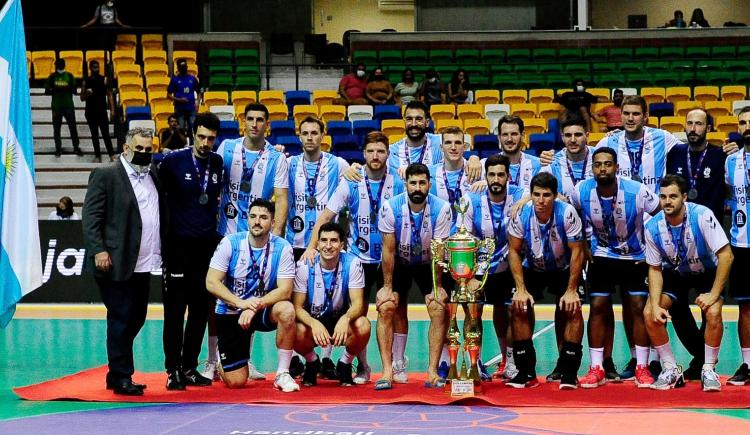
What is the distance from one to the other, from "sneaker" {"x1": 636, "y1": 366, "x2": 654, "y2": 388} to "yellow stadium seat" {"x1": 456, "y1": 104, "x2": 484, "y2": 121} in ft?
42.3

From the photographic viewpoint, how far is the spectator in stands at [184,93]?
21.1 m

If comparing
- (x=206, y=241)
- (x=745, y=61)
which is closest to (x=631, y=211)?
(x=206, y=241)

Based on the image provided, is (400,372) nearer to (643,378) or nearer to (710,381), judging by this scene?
(643,378)

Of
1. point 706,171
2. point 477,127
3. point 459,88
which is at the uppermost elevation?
point 459,88

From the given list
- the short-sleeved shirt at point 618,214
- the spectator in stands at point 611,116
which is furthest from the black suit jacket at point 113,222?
the spectator in stands at point 611,116

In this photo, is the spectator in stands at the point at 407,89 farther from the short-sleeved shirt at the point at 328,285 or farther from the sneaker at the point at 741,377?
the sneaker at the point at 741,377

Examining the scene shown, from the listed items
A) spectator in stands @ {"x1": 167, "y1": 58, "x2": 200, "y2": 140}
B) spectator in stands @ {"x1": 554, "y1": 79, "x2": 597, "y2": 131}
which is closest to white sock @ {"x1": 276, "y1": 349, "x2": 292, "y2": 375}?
spectator in stands @ {"x1": 167, "y1": 58, "x2": 200, "y2": 140}

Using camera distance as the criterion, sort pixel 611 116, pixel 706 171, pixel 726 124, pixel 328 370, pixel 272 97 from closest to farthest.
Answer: pixel 706 171 < pixel 328 370 < pixel 611 116 < pixel 726 124 < pixel 272 97

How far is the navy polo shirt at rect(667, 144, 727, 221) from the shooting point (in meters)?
9.92

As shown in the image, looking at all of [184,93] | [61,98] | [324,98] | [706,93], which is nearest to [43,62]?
[61,98]

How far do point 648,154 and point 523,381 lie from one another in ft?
7.04

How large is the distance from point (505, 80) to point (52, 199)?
944 cm

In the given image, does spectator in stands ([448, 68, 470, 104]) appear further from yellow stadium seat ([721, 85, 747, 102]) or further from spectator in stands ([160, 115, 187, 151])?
spectator in stands ([160, 115, 187, 151])

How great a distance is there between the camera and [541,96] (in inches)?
909
